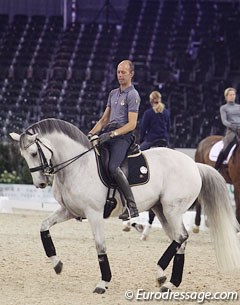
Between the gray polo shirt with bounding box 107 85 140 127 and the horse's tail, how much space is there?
3.38ft

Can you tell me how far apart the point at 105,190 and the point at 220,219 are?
126 centimetres

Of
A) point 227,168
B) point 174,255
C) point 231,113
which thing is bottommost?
point 227,168

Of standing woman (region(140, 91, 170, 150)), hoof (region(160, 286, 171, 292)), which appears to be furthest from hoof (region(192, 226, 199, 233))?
hoof (region(160, 286, 171, 292))

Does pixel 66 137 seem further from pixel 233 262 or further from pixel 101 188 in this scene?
pixel 233 262

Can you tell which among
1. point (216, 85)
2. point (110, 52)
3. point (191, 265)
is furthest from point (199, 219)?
point (110, 52)

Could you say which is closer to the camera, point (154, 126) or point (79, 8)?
point (154, 126)

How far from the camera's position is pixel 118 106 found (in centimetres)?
877

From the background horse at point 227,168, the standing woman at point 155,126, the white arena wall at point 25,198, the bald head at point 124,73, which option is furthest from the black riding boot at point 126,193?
the white arena wall at point 25,198

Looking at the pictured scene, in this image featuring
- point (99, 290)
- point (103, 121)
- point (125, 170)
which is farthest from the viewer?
point (103, 121)

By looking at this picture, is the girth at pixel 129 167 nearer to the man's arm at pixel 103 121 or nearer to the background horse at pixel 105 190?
the background horse at pixel 105 190

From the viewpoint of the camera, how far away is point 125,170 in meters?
8.73

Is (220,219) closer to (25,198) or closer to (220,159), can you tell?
(220,159)

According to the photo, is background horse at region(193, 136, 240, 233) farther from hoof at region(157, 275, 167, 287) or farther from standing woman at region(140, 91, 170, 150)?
hoof at region(157, 275, 167, 287)

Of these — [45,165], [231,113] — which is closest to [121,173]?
[45,165]
